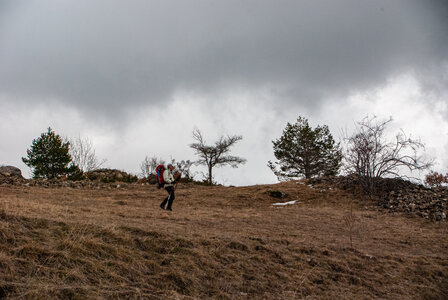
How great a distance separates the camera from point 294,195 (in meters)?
17.5

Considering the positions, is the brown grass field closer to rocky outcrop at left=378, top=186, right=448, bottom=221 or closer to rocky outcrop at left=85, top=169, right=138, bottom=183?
rocky outcrop at left=378, top=186, right=448, bottom=221

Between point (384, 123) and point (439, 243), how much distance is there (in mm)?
9191

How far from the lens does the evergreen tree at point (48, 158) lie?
2606 centimetres

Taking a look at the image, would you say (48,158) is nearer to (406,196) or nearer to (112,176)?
(112,176)

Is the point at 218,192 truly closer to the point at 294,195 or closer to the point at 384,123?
the point at 294,195

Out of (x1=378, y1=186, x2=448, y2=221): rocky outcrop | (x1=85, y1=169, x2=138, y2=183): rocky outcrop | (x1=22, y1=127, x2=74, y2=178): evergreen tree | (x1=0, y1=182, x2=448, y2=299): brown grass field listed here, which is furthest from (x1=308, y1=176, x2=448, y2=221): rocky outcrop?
(x1=22, y1=127, x2=74, y2=178): evergreen tree

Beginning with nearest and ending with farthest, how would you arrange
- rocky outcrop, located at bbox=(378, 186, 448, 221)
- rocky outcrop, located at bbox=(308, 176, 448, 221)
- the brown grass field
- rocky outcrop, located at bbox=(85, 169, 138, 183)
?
the brown grass field, rocky outcrop, located at bbox=(378, 186, 448, 221), rocky outcrop, located at bbox=(308, 176, 448, 221), rocky outcrop, located at bbox=(85, 169, 138, 183)

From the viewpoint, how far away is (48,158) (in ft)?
86.2

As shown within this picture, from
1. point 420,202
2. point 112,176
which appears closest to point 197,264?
point 420,202

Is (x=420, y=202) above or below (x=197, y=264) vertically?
above

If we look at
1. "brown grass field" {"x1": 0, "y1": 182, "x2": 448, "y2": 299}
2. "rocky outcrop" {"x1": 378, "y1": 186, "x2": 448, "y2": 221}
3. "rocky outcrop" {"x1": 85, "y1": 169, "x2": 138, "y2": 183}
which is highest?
"rocky outcrop" {"x1": 85, "y1": 169, "x2": 138, "y2": 183}

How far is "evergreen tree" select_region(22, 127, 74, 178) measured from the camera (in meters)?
26.1

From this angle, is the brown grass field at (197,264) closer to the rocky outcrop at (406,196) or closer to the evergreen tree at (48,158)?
the rocky outcrop at (406,196)

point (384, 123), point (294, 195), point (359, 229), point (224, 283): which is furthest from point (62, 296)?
point (384, 123)
